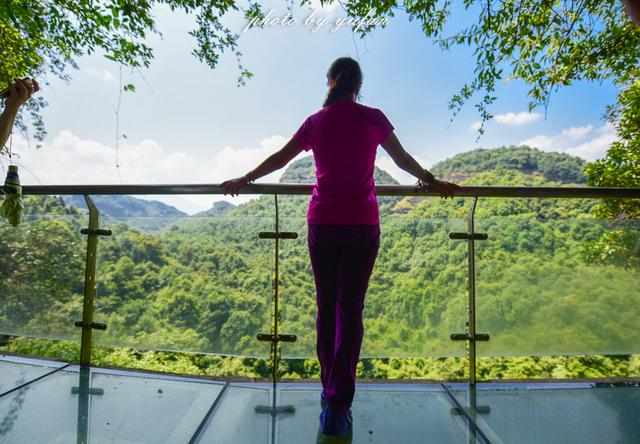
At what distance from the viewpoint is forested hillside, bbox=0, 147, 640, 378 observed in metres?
1.98

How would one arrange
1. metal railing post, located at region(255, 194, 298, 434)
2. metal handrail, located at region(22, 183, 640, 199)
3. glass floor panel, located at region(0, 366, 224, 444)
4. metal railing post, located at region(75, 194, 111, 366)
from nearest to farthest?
glass floor panel, located at region(0, 366, 224, 444) → metal handrail, located at region(22, 183, 640, 199) → metal railing post, located at region(255, 194, 298, 434) → metal railing post, located at region(75, 194, 111, 366)

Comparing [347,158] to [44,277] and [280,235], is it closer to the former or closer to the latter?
[280,235]

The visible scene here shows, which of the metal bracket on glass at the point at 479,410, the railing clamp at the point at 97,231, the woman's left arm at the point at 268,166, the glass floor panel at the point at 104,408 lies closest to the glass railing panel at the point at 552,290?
the metal bracket on glass at the point at 479,410

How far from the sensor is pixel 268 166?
1.64 m

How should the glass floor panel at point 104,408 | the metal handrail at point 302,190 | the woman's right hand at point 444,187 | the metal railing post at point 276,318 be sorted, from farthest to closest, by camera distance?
the metal railing post at point 276,318 → the metal handrail at point 302,190 → the woman's right hand at point 444,187 → the glass floor panel at point 104,408

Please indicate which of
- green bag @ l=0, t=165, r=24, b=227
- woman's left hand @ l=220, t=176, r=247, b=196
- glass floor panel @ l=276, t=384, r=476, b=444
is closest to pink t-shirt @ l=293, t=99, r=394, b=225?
woman's left hand @ l=220, t=176, r=247, b=196

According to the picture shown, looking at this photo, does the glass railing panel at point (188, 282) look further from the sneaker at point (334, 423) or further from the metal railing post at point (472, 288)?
the metal railing post at point (472, 288)

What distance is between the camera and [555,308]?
2031 mm

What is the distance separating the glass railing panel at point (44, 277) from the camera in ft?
7.00

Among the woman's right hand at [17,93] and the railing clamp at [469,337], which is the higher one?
the woman's right hand at [17,93]

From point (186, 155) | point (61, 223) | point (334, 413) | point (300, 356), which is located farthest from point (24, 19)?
point (186, 155)

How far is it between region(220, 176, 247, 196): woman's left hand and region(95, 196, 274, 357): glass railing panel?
22 centimetres

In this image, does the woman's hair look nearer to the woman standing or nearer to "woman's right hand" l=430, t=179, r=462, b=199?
the woman standing

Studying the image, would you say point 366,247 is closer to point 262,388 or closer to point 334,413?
point 334,413
